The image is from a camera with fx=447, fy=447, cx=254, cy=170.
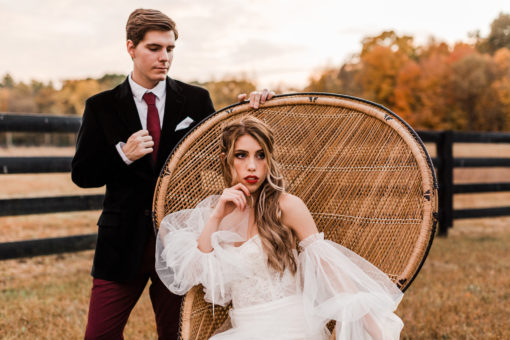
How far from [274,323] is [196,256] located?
0.45m

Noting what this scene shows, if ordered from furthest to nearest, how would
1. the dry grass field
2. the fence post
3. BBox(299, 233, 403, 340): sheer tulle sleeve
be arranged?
the fence post
the dry grass field
BBox(299, 233, 403, 340): sheer tulle sleeve

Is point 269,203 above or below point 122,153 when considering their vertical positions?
below

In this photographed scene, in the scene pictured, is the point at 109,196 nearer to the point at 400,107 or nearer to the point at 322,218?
the point at 322,218

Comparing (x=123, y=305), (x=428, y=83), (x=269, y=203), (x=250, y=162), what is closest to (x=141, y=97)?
(x=250, y=162)

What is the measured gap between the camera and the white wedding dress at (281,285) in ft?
6.08

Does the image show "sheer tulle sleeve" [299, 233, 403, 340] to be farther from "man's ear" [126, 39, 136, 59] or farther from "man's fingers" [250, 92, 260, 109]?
"man's ear" [126, 39, 136, 59]

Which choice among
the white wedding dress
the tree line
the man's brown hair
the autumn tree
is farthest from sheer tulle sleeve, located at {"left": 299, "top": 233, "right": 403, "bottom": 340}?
the autumn tree

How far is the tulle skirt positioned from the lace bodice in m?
0.03

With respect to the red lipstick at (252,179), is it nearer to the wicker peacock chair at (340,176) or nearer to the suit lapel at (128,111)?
the wicker peacock chair at (340,176)

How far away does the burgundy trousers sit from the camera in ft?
7.02

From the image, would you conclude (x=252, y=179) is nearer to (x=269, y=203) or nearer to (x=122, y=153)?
(x=269, y=203)

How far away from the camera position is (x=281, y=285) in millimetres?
2045

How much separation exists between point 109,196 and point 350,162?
131cm

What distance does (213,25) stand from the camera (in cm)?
2162
